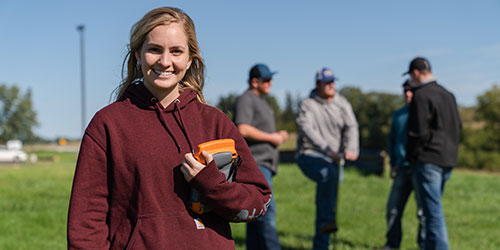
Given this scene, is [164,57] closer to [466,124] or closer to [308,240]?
Result: [308,240]

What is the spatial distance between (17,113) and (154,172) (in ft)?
253

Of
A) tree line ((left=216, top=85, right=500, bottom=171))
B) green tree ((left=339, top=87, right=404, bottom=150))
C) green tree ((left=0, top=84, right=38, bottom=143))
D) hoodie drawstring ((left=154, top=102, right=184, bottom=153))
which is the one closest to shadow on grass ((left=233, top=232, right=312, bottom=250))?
hoodie drawstring ((left=154, top=102, right=184, bottom=153))

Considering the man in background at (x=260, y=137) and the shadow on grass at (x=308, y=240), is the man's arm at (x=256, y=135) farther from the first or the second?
the shadow on grass at (x=308, y=240)

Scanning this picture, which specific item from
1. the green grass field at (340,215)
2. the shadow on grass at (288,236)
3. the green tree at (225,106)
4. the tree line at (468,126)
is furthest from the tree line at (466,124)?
the green tree at (225,106)

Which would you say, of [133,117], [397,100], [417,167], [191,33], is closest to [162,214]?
[133,117]

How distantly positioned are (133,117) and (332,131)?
4205 millimetres

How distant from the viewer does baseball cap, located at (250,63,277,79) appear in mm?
5652

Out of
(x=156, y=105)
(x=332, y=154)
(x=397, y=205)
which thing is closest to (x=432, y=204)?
(x=332, y=154)

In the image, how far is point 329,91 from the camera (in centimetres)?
598

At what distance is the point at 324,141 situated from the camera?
19.3 ft

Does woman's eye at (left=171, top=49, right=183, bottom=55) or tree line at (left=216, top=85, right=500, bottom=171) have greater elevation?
woman's eye at (left=171, top=49, right=183, bottom=55)

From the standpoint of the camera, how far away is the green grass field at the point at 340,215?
23.3 feet

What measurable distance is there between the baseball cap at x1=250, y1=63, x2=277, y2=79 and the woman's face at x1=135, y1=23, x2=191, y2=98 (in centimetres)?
346

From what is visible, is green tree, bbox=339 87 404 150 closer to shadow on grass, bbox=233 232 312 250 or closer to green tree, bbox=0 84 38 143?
shadow on grass, bbox=233 232 312 250
